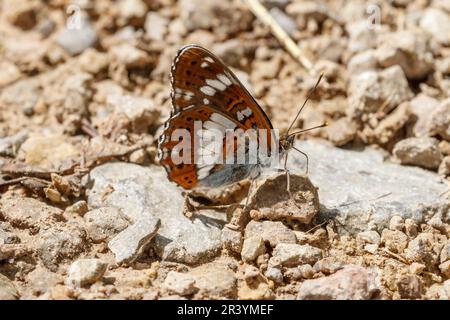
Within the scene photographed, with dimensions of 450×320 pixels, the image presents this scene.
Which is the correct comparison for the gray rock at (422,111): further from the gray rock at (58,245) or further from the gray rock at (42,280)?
the gray rock at (42,280)

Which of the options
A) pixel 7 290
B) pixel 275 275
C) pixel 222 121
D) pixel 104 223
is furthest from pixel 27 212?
pixel 275 275

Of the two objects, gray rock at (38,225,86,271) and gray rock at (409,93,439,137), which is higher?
gray rock at (409,93,439,137)

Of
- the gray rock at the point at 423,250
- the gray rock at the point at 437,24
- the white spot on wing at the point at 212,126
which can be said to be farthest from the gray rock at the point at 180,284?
the gray rock at the point at 437,24

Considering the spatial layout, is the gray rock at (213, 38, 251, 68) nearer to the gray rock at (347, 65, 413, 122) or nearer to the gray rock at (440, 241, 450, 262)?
the gray rock at (347, 65, 413, 122)

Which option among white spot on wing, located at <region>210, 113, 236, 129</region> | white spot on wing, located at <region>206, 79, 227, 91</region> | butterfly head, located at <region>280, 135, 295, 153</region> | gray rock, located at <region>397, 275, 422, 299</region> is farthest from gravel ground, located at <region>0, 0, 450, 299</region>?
white spot on wing, located at <region>206, 79, 227, 91</region>

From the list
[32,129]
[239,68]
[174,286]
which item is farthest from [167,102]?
[174,286]
